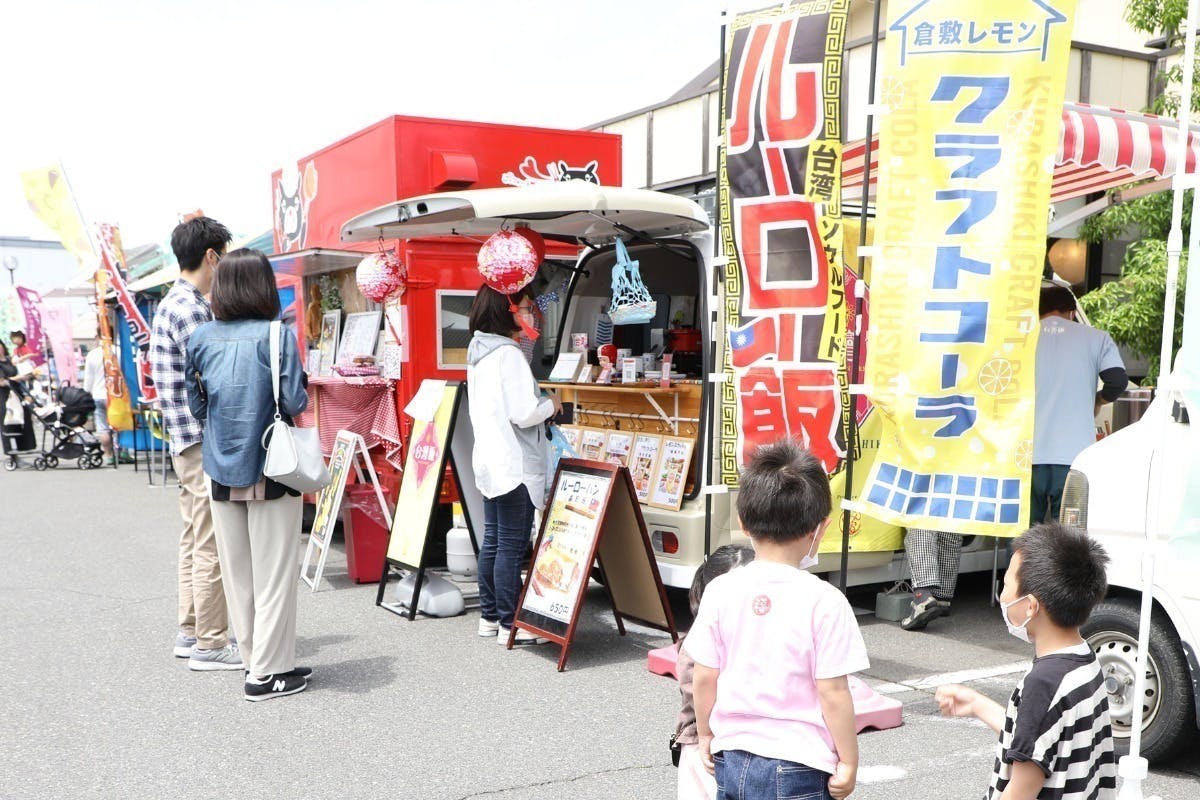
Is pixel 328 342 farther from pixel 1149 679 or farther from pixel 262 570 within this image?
pixel 1149 679

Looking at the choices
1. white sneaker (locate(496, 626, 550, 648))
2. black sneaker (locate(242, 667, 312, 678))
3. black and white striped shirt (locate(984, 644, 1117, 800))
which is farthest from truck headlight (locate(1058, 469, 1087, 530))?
black sneaker (locate(242, 667, 312, 678))

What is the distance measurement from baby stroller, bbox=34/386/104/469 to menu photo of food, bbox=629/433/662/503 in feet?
38.7

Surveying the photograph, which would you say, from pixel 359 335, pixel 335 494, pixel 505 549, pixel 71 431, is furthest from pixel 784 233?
pixel 71 431

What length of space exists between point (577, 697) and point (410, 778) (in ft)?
3.56

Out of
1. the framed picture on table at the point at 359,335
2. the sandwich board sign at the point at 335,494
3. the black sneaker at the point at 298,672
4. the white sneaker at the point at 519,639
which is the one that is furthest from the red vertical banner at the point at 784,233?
the framed picture on table at the point at 359,335

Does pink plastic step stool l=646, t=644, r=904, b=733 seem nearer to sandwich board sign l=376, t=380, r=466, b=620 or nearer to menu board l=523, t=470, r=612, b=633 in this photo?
menu board l=523, t=470, r=612, b=633

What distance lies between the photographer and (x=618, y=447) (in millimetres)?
6480

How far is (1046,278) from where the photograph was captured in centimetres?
618

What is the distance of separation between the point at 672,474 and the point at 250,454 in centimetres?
235

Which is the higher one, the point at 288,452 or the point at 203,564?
the point at 288,452

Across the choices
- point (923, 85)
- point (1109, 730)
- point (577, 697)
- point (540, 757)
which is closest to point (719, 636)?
point (1109, 730)

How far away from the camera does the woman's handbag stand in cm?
452

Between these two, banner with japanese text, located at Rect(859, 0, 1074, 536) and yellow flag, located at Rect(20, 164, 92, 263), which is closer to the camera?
banner with japanese text, located at Rect(859, 0, 1074, 536)

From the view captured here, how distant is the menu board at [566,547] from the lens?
5172 millimetres
